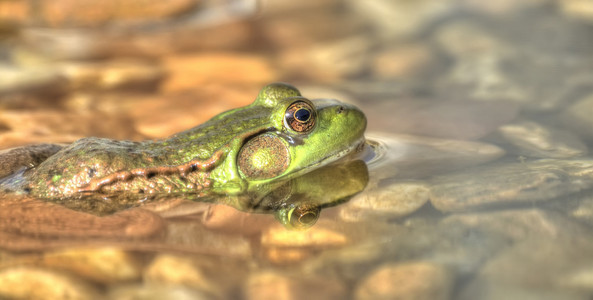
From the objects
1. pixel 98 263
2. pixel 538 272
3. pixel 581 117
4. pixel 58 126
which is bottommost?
pixel 538 272

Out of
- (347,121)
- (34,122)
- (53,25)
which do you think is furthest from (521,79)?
(53,25)

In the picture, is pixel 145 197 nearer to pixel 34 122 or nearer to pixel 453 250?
pixel 34 122

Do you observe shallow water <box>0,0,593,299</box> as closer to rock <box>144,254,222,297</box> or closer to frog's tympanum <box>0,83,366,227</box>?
rock <box>144,254,222,297</box>

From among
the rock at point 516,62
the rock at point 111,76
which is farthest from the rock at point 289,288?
the rock at point 111,76

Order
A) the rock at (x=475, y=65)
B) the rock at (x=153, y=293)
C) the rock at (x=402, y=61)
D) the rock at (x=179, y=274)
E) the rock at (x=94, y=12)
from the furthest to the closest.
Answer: the rock at (x=94, y=12), the rock at (x=402, y=61), the rock at (x=475, y=65), the rock at (x=179, y=274), the rock at (x=153, y=293)

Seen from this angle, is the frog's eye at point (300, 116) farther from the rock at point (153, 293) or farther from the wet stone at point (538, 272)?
the wet stone at point (538, 272)

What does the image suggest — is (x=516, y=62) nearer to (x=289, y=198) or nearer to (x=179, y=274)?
(x=289, y=198)

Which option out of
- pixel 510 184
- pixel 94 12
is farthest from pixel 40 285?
pixel 94 12
